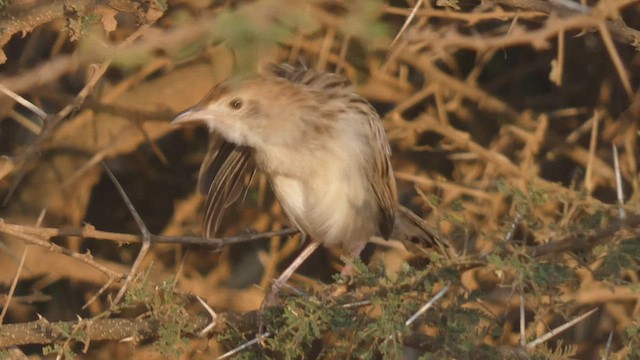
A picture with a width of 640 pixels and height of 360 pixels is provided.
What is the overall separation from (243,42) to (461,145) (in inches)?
134

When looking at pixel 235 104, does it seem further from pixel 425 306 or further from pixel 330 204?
pixel 425 306

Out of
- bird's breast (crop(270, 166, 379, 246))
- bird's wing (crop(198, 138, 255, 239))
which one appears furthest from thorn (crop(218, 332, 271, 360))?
bird's breast (crop(270, 166, 379, 246))

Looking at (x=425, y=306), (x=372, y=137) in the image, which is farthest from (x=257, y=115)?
(x=425, y=306)

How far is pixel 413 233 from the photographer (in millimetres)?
4598

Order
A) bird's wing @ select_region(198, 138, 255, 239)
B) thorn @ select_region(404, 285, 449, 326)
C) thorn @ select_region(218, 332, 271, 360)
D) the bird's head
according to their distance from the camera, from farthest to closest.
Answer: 1. bird's wing @ select_region(198, 138, 255, 239)
2. the bird's head
3. thorn @ select_region(218, 332, 271, 360)
4. thorn @ select_region(404, 285, 449, 326)

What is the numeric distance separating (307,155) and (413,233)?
57cm

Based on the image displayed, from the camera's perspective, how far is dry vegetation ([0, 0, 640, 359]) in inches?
135

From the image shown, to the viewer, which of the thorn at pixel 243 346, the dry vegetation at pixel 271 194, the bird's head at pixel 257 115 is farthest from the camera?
the bird's head at pixel 257 115

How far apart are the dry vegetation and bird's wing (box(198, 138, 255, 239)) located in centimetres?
16

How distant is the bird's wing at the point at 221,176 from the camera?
14.4 ft

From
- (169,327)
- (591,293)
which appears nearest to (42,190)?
(169,327)

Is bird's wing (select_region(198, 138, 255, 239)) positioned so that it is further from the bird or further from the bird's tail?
the bird's tail

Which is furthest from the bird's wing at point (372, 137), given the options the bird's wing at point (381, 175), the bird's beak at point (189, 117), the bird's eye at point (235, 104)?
the bird's beak at point (189, 117)

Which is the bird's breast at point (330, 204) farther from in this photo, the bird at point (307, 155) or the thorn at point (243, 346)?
the thorn at point (243, 346)
